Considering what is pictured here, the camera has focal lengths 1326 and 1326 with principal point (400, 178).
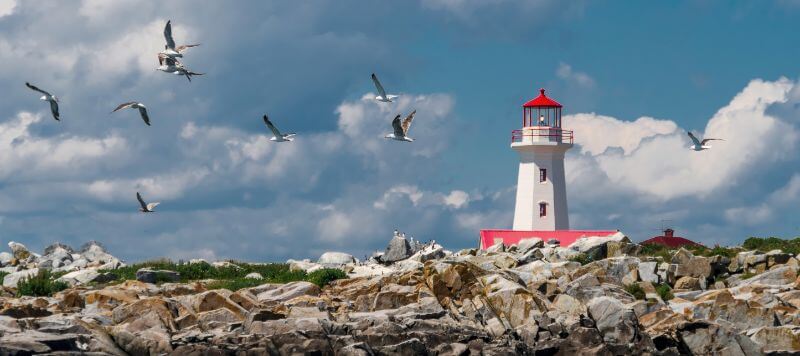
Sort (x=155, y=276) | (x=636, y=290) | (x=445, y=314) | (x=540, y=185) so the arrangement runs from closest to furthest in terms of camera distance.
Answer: (x=445, y=314), (x=636, y=290), (x=155, y=276), (x=540, y=185)

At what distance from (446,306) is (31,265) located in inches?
756

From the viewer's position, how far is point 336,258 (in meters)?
43.8

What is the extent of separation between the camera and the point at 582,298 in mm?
30812

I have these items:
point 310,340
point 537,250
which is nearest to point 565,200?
point 537,250

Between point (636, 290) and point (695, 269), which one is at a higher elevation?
point (695, 269)

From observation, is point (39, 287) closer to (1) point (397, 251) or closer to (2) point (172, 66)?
(2) point (172, 66)

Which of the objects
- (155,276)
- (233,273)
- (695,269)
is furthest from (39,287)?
(695,269)

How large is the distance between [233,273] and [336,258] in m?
4.92

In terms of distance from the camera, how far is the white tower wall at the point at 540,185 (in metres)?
48.7

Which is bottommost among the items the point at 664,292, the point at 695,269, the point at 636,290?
the point at 636,290

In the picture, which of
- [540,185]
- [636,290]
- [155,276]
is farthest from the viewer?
[540,185]

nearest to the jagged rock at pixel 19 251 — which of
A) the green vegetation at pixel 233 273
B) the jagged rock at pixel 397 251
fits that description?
the green vegetation at pixel 233 273

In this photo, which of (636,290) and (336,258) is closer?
(636,290)

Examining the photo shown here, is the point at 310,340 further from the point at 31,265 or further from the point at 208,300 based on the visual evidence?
the point at 31,265
